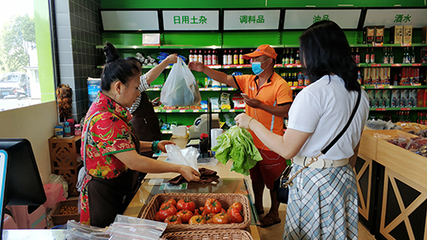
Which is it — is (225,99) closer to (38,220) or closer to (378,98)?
(378,98)

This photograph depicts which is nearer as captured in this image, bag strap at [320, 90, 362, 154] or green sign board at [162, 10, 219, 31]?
bag strap at [320, 90, 362, 154]

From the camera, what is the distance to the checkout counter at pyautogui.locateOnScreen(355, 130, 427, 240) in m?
2.37

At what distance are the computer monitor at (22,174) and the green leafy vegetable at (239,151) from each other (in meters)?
1.21

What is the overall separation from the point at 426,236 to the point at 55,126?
4323mm

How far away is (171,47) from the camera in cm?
498

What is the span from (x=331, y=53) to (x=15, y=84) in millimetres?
3438

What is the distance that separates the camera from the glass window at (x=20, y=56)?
310cm

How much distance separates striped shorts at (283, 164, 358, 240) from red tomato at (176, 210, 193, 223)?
1.83 ft

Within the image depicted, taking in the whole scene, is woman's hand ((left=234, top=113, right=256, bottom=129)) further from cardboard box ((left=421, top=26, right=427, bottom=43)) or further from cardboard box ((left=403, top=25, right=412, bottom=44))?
cardboard box ((left=421, top=26, right=427, bottom=43))

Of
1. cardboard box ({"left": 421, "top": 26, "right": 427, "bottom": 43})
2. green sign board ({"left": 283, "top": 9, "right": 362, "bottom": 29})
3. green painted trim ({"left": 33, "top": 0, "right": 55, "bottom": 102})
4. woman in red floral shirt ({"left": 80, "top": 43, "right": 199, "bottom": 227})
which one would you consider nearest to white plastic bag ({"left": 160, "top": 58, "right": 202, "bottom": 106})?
woman in red floral shirt ({"left": 80, "top": 43, "right": 199, "bottom": 227})

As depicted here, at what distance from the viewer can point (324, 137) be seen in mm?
1351

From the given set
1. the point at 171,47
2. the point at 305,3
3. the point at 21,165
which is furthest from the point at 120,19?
the point at 21,165

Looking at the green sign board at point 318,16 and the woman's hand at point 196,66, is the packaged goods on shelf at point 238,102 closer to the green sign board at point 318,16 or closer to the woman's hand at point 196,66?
the green sign board at point 318,16

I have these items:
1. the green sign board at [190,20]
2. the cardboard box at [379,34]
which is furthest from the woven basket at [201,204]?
the cardboard box at [379,34]
